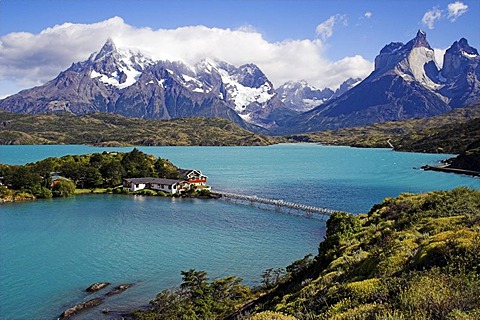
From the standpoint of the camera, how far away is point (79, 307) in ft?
86.2

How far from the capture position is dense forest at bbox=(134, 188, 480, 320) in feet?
26.3

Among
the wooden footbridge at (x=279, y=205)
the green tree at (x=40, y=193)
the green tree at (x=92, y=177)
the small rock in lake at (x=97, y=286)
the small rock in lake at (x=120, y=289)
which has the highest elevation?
the green tree at (x=92, y=177)

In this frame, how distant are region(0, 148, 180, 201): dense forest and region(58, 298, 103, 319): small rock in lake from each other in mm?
49235

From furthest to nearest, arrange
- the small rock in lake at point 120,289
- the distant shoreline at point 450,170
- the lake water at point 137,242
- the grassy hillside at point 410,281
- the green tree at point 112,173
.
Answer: the distant shoreline at point 450,170 < the green tree at point 112,173 < the lake water at point 137,242 < the small rock in lake at point 120,289 < the grassy hillside at point 410,281

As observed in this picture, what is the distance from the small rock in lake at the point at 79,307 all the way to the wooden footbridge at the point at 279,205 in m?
35.3

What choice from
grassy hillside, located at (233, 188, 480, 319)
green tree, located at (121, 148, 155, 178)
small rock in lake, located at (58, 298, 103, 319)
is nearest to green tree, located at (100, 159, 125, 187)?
green tree, located at (121, 148, 155, 178)

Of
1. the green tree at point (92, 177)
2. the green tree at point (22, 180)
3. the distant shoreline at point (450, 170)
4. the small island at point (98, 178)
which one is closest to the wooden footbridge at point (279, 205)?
the small island at point (98, 178)

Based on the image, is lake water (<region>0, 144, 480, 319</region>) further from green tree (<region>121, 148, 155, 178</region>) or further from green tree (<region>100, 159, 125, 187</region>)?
green tree (<region>121, 148, 155, 178</region>)

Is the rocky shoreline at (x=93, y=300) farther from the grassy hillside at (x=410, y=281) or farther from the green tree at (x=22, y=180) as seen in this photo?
the green tree at (x=22, y=180)

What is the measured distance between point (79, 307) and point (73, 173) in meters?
60.3

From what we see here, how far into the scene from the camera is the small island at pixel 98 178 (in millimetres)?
72562

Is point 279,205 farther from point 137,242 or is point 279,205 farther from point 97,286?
point 97,286

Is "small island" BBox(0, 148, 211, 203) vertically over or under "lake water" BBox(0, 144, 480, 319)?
over

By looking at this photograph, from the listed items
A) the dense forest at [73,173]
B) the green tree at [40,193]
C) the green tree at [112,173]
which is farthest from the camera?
the green tree at [112,173]
